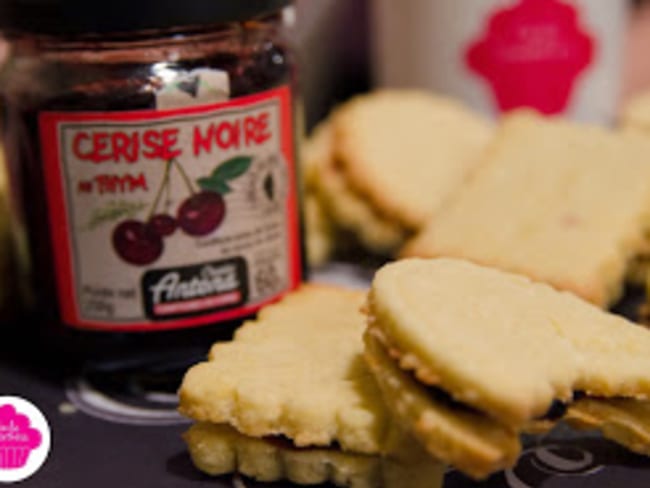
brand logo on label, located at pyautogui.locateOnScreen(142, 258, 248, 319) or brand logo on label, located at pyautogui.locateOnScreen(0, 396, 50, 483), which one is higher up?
brand logo on label, located at pyautogui.locateOnScreen(142, 258, 248, 319)

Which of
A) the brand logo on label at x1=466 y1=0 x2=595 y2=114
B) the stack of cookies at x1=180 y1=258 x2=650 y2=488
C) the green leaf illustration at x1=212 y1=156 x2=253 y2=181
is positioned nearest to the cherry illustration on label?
the green leaf illustration at x1=212 y1=156 x2=253 y2=181

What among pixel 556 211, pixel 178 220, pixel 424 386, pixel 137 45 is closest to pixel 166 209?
pixel 178 220

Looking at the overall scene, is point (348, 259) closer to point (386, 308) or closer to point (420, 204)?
point (420, 204)

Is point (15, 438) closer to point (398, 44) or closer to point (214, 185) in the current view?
point (214, 185)

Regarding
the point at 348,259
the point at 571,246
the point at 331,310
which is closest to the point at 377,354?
the point at 331,310

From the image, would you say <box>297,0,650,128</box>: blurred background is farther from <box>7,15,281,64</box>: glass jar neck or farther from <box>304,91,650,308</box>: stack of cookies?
<box>7,15,281,64</box>: glass jar neck

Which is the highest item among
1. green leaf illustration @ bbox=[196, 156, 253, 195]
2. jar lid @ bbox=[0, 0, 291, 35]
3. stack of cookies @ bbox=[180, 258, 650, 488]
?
jar lid @ bbox=[0, 0, 291, 35]

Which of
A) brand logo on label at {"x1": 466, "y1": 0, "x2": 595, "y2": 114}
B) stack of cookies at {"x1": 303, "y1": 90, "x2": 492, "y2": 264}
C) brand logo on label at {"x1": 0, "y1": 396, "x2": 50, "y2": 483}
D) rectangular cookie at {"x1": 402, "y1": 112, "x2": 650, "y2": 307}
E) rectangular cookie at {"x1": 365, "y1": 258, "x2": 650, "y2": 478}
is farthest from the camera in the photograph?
brand logo on label at {"x1": 466, "y1": 0, "x2": 595, "y2": 114}
